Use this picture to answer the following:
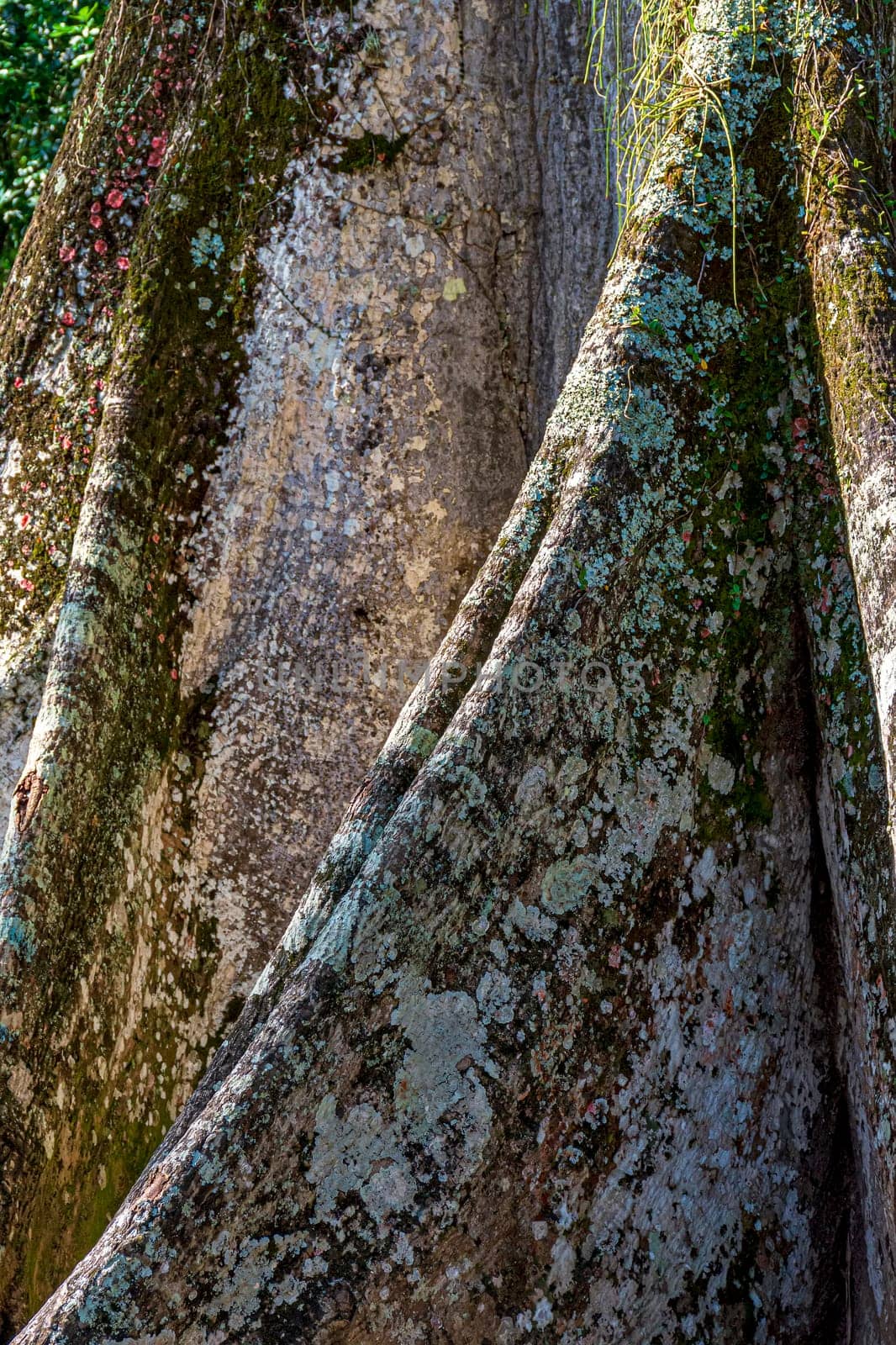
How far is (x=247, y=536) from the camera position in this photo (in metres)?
2.82

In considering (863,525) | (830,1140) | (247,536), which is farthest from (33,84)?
(830,1140)

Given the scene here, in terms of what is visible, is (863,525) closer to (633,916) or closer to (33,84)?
(633,916)

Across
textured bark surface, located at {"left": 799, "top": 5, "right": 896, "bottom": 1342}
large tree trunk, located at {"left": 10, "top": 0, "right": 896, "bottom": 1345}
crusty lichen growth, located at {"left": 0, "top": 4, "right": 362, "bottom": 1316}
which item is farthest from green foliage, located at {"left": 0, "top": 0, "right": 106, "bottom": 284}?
textured bark surface, located at {"left": 799, "top": 5, "right": 896, "bottom": 1342}

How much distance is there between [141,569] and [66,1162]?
1367 millimetres

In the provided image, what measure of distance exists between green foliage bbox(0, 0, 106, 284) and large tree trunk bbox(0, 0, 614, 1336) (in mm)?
3847

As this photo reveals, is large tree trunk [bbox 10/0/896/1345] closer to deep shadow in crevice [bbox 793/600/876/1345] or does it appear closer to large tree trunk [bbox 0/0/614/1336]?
deep shadow in crevice [bbox 793/600/876/1345]

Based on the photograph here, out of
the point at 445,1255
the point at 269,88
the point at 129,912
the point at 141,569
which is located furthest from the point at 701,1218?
the point at 269,88

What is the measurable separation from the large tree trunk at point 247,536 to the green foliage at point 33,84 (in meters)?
3.85

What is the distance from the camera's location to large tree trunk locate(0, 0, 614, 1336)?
2.80 meters

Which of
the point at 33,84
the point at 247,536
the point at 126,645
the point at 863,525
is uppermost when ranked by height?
the point at 33,84

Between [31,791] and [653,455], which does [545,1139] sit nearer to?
[653,455]

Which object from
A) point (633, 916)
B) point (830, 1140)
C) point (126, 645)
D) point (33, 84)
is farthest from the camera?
point (33, 84)

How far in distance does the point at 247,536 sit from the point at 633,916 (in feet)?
4.28

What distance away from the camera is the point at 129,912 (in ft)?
9.46
